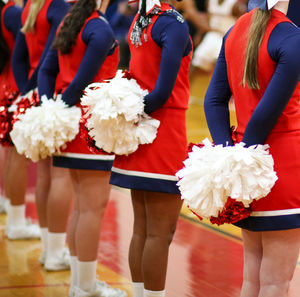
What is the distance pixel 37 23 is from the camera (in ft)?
10.9

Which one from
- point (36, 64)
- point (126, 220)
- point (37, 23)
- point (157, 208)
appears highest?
point (37, 23)

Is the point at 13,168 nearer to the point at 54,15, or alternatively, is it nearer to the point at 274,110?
the point at 54,15

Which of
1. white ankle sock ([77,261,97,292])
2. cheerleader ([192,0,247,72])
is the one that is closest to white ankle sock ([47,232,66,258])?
white ankle sock ([77,261,97,292])

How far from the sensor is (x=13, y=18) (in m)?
3.90

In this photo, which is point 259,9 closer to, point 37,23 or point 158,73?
point 158,73

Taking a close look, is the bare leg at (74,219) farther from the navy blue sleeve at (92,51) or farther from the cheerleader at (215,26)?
the cheerleader at (215,26)

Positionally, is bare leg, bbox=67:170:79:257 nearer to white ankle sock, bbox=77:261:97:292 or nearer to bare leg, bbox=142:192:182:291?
white ankle sock, bbox=77:261:97:292

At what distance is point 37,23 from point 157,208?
1452mm

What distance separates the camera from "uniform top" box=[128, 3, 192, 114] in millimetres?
2289

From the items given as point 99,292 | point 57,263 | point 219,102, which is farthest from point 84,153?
point 219,102

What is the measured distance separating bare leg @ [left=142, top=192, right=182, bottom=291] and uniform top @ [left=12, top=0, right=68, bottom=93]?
1.24m

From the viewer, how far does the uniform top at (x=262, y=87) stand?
179 cm

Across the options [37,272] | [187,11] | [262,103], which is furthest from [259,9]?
Result: [187,11]

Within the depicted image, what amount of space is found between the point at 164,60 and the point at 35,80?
138 centimetres
